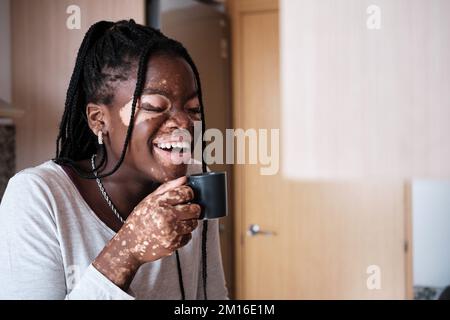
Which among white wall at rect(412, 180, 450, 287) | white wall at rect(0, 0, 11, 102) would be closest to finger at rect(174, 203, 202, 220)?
white wall at rect(0, 0, 11, 102)

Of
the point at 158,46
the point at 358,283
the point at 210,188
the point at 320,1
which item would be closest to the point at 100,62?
the point at 158,46

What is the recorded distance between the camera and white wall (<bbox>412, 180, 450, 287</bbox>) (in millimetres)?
1248

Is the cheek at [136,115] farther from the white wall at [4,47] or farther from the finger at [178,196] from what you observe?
the white wall at [4,47]

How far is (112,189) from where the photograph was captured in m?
0.59

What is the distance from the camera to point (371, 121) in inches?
48.0

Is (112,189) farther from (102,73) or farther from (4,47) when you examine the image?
(4,47)

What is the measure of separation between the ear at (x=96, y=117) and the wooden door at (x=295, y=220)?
87cm

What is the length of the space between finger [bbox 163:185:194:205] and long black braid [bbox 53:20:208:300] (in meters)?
0.12

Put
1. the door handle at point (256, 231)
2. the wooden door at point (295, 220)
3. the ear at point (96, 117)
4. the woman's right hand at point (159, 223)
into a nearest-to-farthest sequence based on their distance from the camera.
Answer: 1. the woman's right hand at point (159, 223)
2. the ear at point (96, 117)
3. the wooden door at point (295, 220)
4. the door handle at point (256, 231)

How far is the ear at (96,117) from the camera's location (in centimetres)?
58

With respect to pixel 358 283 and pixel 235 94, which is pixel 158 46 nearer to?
pixel 235 94

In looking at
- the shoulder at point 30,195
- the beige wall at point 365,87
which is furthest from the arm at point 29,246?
the beige wall at point 365,87

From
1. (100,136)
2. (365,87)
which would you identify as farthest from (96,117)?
(365,87)

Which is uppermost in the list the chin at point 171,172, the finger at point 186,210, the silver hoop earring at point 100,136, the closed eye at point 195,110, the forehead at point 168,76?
the forehead at point 168,76
